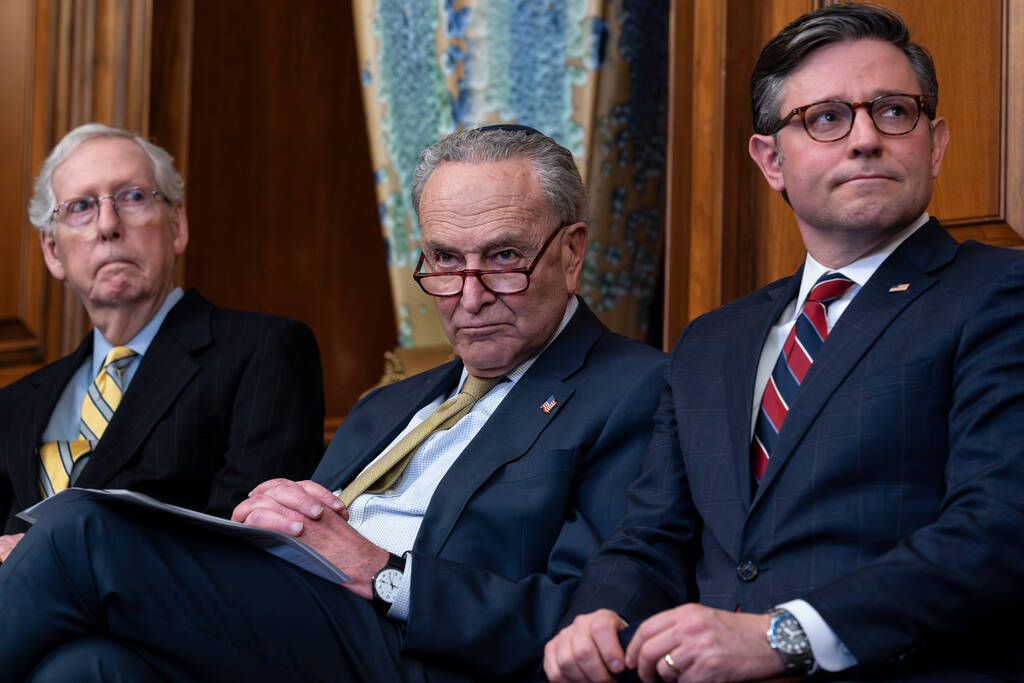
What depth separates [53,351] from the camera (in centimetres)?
347

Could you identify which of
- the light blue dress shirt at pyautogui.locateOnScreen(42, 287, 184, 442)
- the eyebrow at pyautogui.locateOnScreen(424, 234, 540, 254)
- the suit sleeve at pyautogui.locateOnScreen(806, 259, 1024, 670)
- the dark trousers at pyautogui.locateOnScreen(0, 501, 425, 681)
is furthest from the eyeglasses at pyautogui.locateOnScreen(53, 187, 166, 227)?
the suit sleeve at pyautogui.locateOnScreen(806, 259, 1024, 670)

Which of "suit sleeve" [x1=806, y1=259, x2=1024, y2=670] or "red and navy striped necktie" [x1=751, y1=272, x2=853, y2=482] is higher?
"red and navy striped necktie" [x1=751, y1=272, x2=853, y2=482]

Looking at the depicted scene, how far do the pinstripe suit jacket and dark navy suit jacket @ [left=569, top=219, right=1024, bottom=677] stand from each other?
95 centimetres

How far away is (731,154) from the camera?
2.63 metres

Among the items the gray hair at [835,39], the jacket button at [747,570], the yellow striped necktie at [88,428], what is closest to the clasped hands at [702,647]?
the jacket button at [747,570]

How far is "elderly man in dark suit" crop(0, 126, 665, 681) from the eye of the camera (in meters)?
1.71

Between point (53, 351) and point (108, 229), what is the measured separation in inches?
31.4

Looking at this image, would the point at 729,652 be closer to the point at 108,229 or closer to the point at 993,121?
the point at 993,121

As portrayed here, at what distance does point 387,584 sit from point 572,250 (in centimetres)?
72

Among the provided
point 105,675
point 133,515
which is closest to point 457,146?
point 133,515

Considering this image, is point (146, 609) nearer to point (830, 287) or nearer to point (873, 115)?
point (830, 287)

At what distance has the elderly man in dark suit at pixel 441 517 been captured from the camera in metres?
1.71

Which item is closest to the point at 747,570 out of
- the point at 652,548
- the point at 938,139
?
the point at 652,548

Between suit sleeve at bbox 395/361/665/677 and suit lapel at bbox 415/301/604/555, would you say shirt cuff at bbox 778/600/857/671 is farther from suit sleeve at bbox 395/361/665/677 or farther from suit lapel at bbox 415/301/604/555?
suit lapel at bbox 415/301/604/555
